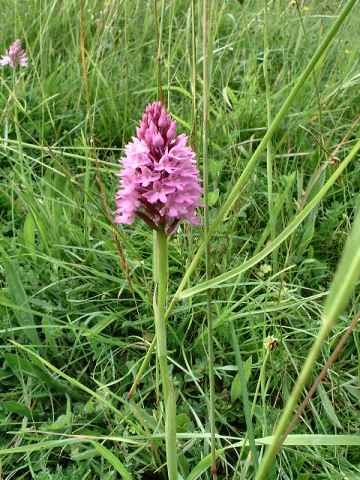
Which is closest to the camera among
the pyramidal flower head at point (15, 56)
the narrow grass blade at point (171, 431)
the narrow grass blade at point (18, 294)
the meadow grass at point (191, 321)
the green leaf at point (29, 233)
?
the narrow grass blade at point (171, 431)

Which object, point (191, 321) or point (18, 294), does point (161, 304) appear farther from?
point (18, 294)

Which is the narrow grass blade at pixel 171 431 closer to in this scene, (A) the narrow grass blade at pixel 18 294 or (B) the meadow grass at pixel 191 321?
(B) the meadow grass at pixel 191 321

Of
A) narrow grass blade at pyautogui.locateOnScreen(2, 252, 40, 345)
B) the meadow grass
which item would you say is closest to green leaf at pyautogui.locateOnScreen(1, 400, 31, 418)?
the meadow grass

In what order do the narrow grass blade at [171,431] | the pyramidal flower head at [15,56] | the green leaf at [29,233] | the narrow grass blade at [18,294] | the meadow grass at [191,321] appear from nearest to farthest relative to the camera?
the narrow grass blade at [171,431] < the meadow grass at [191,321] < the narrow grass blade at [18,294] < the green leaf at [29,233] < the pyramidal flower head at [15,56]

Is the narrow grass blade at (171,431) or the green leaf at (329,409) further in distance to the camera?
the green leaf at (329,409)

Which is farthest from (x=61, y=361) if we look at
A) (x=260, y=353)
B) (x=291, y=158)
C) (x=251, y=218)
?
(x=291, y=158)

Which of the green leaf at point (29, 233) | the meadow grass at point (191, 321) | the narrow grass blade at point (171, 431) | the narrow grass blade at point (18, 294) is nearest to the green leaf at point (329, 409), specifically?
the meadow grass at point (191, 321)

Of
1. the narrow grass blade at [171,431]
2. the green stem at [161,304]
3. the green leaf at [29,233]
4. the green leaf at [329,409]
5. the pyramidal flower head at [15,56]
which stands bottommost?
the green leaf at [329,409]

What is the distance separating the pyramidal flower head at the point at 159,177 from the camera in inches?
28.9

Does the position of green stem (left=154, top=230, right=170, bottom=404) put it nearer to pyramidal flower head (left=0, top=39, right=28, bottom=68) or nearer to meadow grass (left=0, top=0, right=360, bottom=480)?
meadow grass (left=0, top=0, right=360, bottom=480)

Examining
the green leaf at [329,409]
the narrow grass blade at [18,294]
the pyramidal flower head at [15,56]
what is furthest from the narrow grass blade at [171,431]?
the pyramidal flower head at [15,56]

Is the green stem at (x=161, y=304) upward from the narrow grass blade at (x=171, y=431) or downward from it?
upward

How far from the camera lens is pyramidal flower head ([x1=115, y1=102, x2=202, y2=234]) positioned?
733 mm

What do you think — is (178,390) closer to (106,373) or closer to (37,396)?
(106,373)
